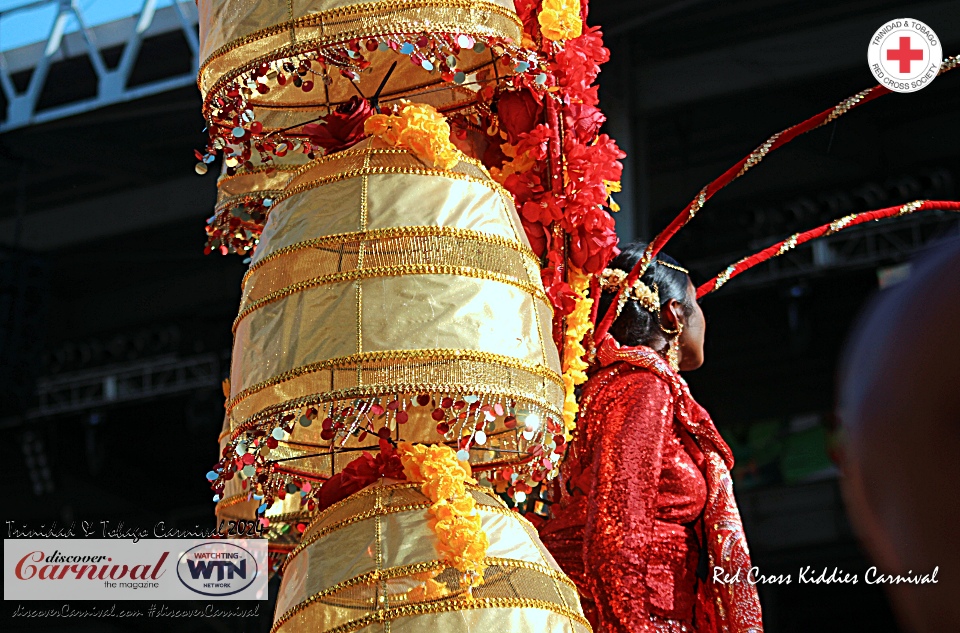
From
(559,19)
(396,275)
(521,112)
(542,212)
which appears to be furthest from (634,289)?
(396,275)

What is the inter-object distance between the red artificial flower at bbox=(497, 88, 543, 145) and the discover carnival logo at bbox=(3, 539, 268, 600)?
266 cm

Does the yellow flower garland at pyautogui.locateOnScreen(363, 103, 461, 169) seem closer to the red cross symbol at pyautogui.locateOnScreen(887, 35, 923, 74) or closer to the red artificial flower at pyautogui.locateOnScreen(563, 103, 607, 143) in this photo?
the red artificial flower at pyautogui.locateOnScreen(563, 103, 607, 143)

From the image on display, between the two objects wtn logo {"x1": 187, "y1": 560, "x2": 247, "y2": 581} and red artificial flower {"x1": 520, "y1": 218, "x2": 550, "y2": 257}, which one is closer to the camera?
red artificial flower {"x1": 520, "y1": 218, "x2": 550, "y2": 257}

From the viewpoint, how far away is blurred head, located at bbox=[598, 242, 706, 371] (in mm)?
3123

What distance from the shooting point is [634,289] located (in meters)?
3.13

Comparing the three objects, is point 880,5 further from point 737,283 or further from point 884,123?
point 737,283

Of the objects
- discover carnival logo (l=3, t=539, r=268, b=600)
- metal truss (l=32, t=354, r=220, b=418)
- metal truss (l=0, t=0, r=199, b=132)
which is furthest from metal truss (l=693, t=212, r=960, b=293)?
discover carnival logo (l=3, t=539, r=268, b=600)

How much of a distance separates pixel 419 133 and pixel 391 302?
387mm

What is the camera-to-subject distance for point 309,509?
315cm

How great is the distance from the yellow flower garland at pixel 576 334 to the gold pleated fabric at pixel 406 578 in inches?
19.8

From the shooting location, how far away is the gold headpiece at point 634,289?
3.10 meters

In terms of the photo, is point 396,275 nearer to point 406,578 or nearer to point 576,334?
point 406,578

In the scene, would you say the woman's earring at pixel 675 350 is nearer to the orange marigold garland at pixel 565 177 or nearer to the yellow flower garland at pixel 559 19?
the orange marigold garland at pixel 565 177

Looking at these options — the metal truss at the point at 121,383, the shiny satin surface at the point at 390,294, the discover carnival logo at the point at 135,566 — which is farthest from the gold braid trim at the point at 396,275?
the metal truss at the point at 121,383
